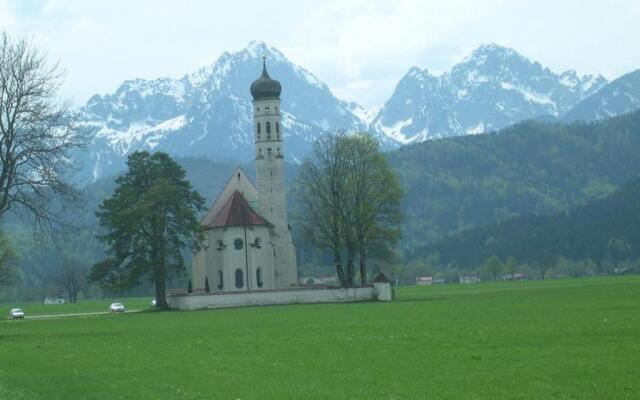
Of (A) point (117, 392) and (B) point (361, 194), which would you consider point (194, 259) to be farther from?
(A) point (117, 392)

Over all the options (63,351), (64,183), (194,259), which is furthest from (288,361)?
(194,259)

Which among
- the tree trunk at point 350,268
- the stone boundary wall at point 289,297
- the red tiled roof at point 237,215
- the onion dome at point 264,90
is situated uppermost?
the onion dome at point 264,90

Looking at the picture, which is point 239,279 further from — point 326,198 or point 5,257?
point 5,257

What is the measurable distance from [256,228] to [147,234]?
1629cm

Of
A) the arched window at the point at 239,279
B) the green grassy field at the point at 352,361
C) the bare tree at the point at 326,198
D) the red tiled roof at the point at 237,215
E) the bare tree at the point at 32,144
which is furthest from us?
the red tiled roof at the point at 237,215

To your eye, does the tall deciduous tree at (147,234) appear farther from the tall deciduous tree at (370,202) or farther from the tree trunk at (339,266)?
the tall deciduous tree at (370,202)

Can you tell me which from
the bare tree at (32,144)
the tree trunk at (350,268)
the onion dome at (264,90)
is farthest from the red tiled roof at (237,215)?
the bare tree at (32,144)

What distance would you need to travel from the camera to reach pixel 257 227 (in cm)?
9838

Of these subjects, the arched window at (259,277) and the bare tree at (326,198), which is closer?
the bare tree at (326,198)

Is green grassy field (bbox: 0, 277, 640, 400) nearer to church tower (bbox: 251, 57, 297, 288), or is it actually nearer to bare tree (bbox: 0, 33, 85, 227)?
bare tree (bbox: 0, 33, 85, 227)

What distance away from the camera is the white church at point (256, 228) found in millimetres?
97188

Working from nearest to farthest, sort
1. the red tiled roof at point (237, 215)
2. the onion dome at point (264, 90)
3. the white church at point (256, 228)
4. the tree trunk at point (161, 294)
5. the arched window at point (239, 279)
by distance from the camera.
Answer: the tree trunk at point (161, 294)
the arched window at point (239, 279)
the white church at point (256, 228)
the red tiled roof at point (237, 215)
the onion dome at point (264, 90)

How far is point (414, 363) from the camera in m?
27.9

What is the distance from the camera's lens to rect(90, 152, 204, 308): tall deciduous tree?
82.9 metres
